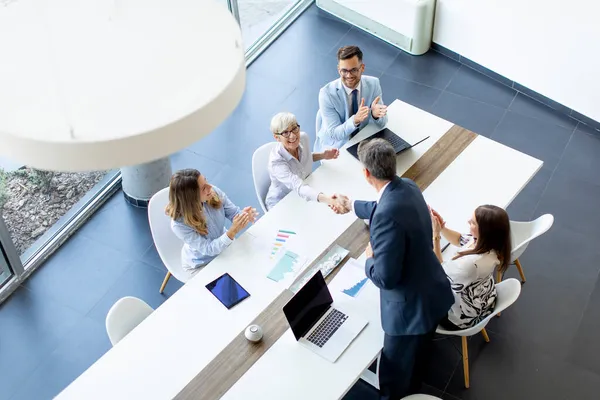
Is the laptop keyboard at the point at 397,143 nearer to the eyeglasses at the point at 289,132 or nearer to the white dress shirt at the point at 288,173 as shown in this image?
the white dress shirt at the point at 288,173

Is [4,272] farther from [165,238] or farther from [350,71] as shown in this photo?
[350,71]

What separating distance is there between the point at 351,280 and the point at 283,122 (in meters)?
1.08

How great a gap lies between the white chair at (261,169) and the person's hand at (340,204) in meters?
0.69

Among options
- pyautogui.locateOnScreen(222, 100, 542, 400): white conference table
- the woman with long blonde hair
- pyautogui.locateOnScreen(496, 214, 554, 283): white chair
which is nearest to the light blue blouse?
the woman with long blonde hair

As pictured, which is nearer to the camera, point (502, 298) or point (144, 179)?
point (502, 298)

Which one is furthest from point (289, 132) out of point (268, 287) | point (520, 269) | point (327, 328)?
point (520, 269)

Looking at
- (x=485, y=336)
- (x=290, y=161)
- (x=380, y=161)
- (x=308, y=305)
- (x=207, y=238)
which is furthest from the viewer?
(x=485, y=336)

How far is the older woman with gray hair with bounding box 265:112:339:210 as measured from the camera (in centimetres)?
448

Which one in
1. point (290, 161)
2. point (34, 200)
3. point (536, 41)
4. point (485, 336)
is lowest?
point (485, 336)

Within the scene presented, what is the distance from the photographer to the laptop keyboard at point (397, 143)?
482 cm

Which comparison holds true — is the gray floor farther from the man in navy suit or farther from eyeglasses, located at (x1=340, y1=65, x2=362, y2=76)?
eyeglasses, located at (x1=340, y1=65, x2=362, y2=76)

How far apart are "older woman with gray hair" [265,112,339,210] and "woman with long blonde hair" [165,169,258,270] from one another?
1.10 feet

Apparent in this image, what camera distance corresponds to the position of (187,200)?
4.18 m

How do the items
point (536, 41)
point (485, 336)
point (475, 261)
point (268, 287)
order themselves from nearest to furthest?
1. point (475, 261)
2. point (268, 287)
3. point (485, 336)
4. point (536, 41)
